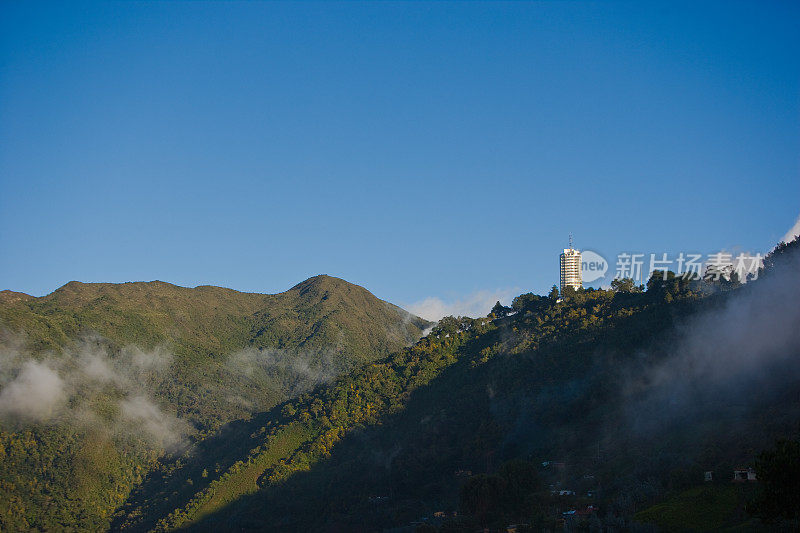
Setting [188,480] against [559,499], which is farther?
[188,480]

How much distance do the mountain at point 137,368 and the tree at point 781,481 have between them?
8038 centimetres

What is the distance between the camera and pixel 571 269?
3969 inches

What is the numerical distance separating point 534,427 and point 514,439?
2091 mm

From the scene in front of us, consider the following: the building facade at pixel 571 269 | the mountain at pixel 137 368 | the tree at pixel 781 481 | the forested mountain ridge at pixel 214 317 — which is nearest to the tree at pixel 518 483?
the tree at pixel 781 481

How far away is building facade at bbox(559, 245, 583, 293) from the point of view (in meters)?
101

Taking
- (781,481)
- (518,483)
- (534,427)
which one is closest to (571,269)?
(534,427)

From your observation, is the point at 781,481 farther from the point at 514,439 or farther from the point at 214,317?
the point at 214,317

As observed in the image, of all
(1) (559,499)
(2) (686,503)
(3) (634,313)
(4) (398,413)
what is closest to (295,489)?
(4) (398,413)

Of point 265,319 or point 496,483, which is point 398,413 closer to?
point 496,483

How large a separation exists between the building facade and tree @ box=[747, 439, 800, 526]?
234 feet

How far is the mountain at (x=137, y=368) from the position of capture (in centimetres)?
9688

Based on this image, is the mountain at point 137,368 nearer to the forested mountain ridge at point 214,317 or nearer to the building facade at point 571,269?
the forested mountain ridge at point 214,317

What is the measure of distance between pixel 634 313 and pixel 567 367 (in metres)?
10.0

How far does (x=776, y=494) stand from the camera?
95.7 ft
